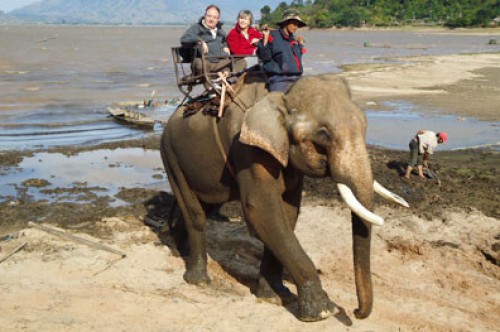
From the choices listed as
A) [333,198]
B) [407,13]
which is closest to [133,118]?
[333,198]

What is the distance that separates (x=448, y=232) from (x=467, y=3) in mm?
136494

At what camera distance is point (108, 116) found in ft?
75.2

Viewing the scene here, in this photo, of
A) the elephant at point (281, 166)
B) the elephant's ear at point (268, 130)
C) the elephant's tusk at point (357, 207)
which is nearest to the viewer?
the elephant's tusk at point (357, 207)

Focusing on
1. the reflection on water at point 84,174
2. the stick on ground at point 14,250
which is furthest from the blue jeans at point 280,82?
the reflection on water at point 84,174

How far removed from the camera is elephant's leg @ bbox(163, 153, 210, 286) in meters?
8.06

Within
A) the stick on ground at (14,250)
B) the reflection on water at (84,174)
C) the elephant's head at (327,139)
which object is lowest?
the reflection on water at (84,174)

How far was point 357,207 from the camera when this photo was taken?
561 cm

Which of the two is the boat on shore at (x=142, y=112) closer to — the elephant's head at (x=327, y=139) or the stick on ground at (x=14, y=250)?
the stick on ground at (x=14, y=250)

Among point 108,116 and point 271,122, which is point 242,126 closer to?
point 271,122

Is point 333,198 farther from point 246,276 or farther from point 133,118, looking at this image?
point 133,118

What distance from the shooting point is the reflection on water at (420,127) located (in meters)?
17.5

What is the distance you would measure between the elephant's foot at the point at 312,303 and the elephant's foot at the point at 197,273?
1.67m

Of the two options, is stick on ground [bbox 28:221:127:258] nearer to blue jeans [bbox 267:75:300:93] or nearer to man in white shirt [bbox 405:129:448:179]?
→ blue jeans [bbox 267:75:300:93]

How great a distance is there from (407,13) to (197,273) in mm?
144148
